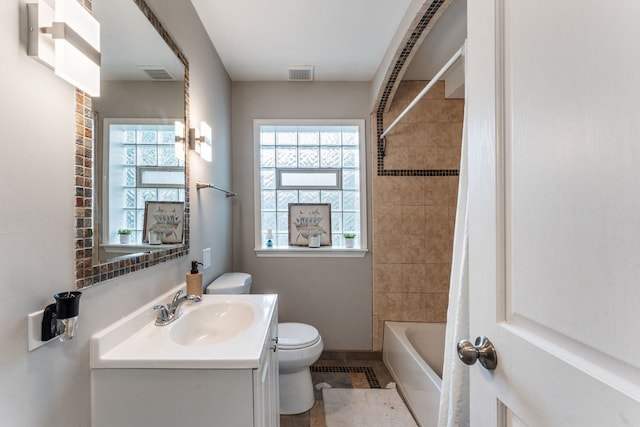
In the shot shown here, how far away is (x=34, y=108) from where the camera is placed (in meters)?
0.70

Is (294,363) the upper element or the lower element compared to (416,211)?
lower

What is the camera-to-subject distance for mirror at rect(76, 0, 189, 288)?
88 cm

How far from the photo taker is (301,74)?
8.04 ft

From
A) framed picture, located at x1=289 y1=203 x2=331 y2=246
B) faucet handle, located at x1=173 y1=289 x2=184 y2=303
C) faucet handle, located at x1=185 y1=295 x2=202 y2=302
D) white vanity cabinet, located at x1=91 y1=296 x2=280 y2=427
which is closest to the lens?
white vanity cabinet, located at x1=91 y1=296 x2=280 y2=427

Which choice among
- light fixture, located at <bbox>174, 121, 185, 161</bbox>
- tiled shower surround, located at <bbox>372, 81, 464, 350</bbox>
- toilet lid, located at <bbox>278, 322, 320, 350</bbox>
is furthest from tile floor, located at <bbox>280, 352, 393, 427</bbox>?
light fixture, located at <bbox>174, 121, 185, 161</bbox>

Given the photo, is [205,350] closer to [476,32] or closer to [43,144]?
[43,144]

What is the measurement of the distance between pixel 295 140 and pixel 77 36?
201 cm

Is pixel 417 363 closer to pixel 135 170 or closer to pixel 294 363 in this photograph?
pixel 294 363

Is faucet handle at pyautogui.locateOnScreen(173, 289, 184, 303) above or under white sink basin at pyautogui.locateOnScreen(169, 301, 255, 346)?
above

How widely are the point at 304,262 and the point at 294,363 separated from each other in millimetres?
900

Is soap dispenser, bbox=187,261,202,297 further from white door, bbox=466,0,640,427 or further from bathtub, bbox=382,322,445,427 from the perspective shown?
bathtub, bbox=382,322,445,427

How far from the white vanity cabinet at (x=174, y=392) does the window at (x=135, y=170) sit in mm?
422

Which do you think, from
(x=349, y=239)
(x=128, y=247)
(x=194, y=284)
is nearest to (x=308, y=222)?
(x=349, y=239)

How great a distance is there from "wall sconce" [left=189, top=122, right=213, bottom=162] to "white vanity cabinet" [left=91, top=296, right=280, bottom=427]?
3.57 ft
